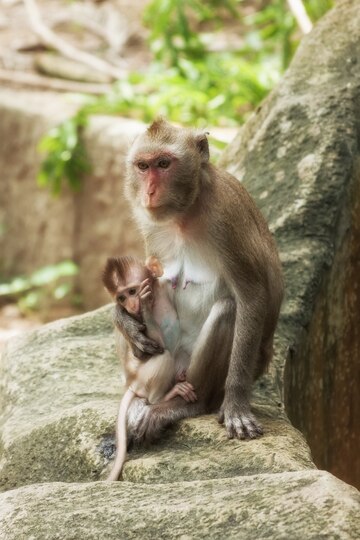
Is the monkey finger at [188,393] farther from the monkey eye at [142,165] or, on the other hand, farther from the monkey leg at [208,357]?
the monkey eye at [142,165]

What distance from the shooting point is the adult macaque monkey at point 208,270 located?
4.37 meters

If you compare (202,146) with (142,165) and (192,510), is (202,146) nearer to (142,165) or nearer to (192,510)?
(142,165)

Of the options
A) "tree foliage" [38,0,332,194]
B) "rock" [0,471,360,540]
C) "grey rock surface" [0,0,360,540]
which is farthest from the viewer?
"tree foliage" [38,0,332,194]

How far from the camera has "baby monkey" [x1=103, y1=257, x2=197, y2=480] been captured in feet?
14.8

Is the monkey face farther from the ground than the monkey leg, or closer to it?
farther from the ground

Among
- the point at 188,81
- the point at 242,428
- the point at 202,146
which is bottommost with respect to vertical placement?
the point at 242,428

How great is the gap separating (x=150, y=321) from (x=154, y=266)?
0.85ft

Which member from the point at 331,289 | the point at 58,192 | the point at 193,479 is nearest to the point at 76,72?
the point at 58,192

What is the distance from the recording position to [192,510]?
3.21m

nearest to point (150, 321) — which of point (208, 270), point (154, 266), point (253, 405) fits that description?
point (154, 266)

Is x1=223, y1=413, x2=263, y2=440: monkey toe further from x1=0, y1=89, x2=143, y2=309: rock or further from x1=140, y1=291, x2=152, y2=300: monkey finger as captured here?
x1=0, y1=89, x2=143, y2=309: rock

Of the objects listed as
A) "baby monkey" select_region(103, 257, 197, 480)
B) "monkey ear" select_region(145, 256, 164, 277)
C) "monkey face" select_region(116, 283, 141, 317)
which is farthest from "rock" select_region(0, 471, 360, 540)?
"monkey ear" select_region(145, 256, 164, 277)

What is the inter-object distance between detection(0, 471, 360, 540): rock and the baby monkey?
898 millimetres

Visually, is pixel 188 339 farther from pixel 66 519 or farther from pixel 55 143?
pixel 55 143
